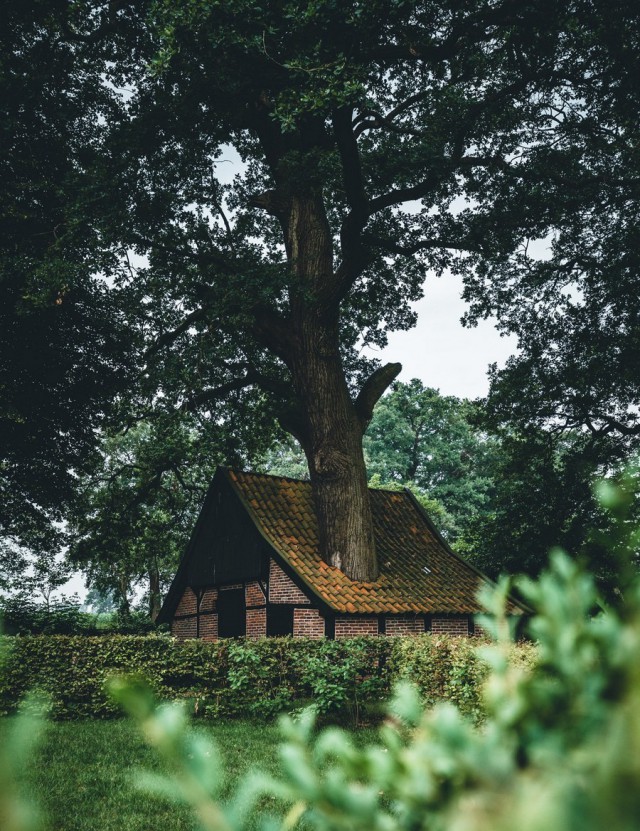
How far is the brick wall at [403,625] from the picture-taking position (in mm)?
16359

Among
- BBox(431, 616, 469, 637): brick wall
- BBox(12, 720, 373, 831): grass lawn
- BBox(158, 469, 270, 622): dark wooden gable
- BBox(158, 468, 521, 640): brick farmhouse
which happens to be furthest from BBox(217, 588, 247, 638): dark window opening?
BBox(12, 720, 373, 831): grass lawn

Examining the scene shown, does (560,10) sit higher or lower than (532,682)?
higher

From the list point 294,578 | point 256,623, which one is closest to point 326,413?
point 294,578

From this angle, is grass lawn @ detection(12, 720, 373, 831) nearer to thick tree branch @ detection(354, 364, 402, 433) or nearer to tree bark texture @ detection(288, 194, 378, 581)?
tree bark texture @ detection(288, 194, 378, 581)

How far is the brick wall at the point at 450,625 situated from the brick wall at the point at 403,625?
455 mm

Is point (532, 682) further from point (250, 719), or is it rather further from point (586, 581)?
point (250, 719)

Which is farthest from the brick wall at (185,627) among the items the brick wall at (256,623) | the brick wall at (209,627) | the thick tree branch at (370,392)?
the thick tree branch at (370,392)

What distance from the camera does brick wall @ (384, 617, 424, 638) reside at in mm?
16359

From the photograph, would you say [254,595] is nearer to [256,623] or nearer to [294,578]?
[256,623]

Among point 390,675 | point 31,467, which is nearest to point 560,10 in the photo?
point 390,675

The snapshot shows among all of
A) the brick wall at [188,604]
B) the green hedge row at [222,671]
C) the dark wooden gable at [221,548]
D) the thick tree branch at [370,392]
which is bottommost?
the green hedge row at [222,671]

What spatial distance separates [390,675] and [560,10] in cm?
1224

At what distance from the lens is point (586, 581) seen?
0.82 metres

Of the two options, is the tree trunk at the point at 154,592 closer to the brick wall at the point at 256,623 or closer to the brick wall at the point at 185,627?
the brick wall at the point at 185,627
